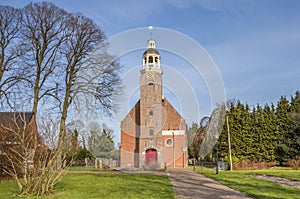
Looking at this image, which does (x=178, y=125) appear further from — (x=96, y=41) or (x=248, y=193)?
(x=248, y=193)

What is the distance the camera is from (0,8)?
21219 millimetres

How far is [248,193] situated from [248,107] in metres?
27.0

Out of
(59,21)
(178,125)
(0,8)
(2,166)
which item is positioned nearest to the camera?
(2,166)

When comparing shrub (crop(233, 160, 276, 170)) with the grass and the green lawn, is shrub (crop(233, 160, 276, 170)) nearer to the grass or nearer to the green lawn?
the grass

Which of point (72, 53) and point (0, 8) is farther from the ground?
point (0, 8)

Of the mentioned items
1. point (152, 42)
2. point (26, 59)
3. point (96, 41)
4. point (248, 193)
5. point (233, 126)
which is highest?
point (152, 42)

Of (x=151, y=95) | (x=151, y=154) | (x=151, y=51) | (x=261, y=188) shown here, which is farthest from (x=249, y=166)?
(x=261, y=188)

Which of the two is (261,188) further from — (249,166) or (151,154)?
(151,154)

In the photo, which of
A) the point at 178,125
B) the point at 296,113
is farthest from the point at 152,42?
the point at 296,113

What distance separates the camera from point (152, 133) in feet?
108

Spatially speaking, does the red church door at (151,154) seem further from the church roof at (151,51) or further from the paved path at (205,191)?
the paved path at (205,191)

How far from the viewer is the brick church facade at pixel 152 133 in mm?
32344

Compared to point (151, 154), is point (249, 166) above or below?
below

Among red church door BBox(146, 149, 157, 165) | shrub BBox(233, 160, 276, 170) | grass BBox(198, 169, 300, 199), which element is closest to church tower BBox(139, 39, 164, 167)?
red church door BBox(146, 149, 157, 165)
